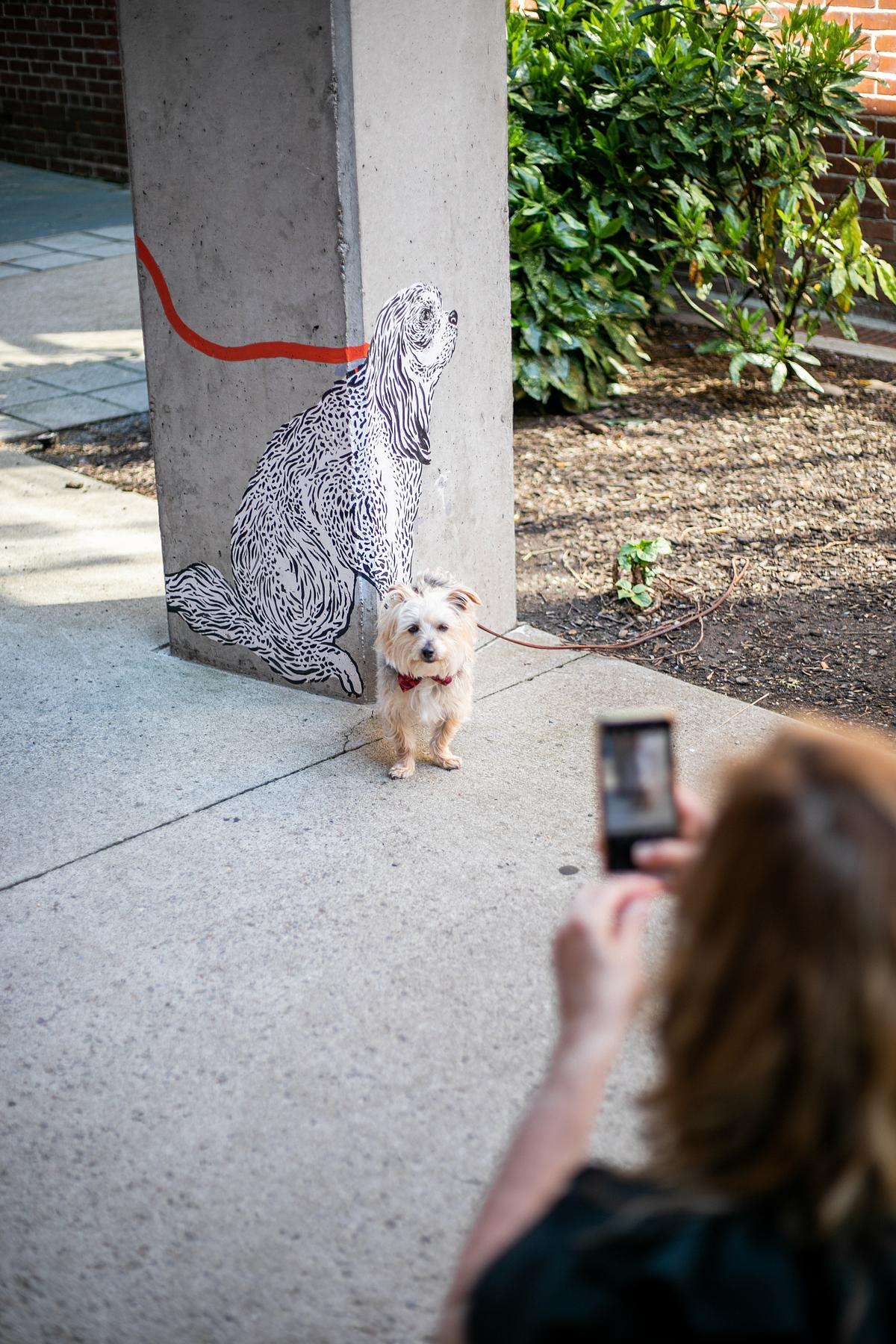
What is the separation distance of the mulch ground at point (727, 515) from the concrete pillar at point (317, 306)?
0.95 m

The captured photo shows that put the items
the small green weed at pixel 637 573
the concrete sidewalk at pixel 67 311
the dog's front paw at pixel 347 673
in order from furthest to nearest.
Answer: the concrete sidewalk at pixel 67 311 → the small green weed at pixel 637 573 → the dog's front paw at pixel 347 673

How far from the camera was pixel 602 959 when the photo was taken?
1.55 meters

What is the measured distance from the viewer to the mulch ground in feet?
16.7

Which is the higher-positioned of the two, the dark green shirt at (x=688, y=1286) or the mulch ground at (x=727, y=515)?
the dark green shirt at (x=688, y=1286)

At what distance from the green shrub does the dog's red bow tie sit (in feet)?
11.7

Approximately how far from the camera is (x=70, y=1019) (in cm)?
322

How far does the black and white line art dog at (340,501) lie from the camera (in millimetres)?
4445

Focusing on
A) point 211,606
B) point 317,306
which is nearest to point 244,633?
point 211,606

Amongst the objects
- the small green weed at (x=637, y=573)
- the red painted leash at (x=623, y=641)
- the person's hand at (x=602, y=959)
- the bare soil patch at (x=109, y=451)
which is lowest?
the red painted leash at (x=623, y=641)

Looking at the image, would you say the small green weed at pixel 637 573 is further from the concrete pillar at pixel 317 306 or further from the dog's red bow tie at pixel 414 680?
the dog's red bow tie at pixel 414 680

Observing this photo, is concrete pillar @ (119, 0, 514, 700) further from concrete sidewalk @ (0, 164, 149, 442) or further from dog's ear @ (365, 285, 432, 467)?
concrete sidewalk @ (0, 164, 149, 442)

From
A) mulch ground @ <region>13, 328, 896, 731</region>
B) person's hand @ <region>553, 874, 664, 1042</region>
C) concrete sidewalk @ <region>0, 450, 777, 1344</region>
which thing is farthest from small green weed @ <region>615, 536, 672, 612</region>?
person's hand @ <region>553, 874, 664, 1042</region>

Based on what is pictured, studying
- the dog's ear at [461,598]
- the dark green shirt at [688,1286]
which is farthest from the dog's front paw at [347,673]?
the dark green shirt at [688,1286]

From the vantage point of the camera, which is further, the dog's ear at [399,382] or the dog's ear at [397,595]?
the dog's ear at [399,382]
